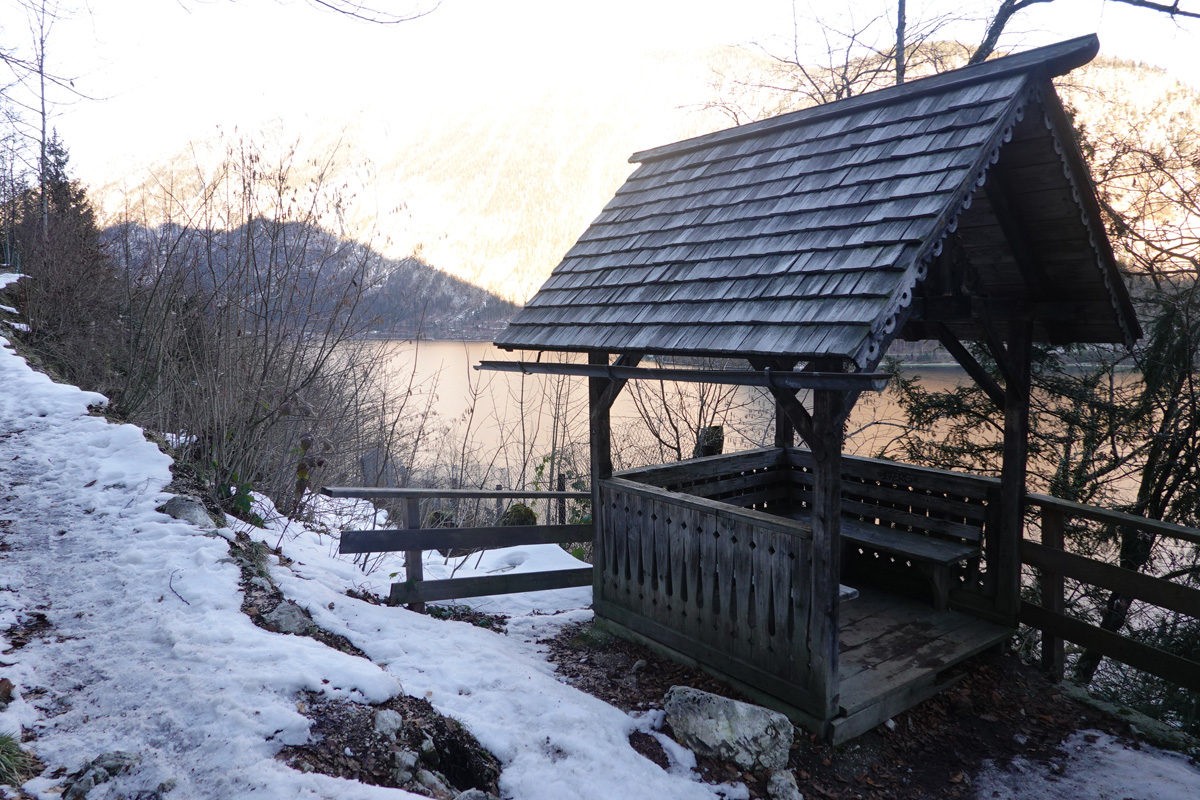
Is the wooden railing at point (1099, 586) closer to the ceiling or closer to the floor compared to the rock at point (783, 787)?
closer to the ceiling

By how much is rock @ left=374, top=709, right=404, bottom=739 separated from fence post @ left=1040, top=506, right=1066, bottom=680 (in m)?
4.73

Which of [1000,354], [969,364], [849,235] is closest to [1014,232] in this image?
[1000,354]

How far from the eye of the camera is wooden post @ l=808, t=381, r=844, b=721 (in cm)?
394

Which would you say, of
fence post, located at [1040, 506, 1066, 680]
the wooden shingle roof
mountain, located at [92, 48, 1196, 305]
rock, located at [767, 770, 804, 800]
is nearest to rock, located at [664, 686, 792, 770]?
rock, located at [767, 770, 804, 800]

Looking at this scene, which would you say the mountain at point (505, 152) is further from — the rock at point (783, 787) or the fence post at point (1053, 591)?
the rock at point (783, 787)

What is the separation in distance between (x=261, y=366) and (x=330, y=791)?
252 inches

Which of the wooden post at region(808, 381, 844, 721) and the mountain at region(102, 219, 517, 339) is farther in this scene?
the mountain at region(102, 219, 517, 339)

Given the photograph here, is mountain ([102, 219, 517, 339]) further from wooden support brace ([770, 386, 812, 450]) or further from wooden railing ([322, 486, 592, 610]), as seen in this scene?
wooden support brace ([770, 386, 812, 450])

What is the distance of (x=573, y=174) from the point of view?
103938 mm

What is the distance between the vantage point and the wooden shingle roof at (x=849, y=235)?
146 inches

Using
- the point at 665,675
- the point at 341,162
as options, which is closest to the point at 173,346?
the point at 341,162

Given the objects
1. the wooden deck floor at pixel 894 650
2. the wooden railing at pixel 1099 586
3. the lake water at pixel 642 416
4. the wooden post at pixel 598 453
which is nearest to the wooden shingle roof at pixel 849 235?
the wooden post at pixel 598 453

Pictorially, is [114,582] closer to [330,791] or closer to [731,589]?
[330,791]

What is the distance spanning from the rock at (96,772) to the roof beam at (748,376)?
3.20 metres
